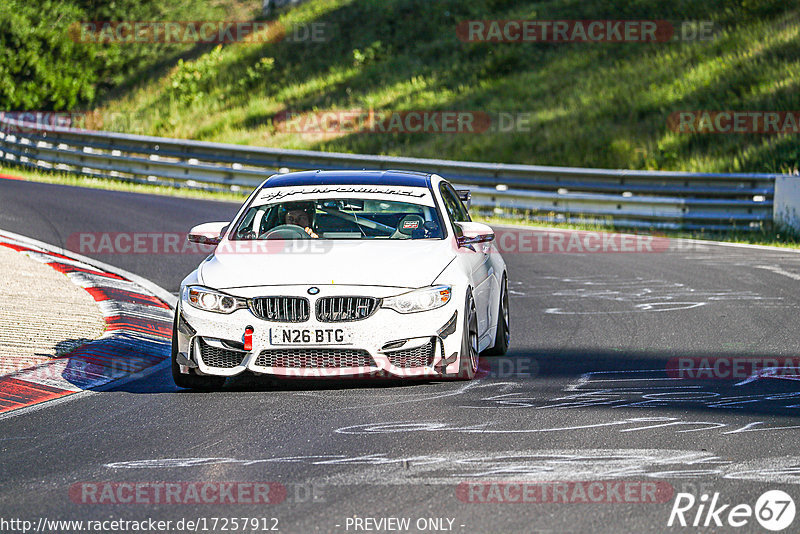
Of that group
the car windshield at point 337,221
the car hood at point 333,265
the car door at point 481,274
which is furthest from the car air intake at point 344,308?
the car windshield at point 337,221

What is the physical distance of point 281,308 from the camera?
24.7ft

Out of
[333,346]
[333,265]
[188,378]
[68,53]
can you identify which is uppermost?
[68,53]

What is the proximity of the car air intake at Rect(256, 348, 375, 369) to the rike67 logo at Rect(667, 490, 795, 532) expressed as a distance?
9.34ft

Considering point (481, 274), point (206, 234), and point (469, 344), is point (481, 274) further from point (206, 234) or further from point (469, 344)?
point (206, 234)

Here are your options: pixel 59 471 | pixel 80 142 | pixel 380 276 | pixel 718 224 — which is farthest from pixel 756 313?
pixel 80 142

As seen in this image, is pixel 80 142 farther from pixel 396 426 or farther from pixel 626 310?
pixel 396 426

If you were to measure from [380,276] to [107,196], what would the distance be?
15889 mm

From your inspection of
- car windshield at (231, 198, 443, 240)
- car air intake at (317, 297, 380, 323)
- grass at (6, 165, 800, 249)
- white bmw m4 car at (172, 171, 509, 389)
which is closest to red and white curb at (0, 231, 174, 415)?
white bmw m4 car at (172, 171, 509, 389)

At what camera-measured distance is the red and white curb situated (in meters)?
7.94

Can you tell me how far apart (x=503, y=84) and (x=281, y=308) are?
3027 cm

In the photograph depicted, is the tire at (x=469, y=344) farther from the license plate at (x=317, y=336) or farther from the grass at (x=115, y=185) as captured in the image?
the grass at (x=115, y=185)

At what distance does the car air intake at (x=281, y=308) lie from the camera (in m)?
7.50

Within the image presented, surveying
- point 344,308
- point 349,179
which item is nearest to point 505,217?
point 349,179

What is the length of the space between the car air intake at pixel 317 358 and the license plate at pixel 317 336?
0.24 feet
